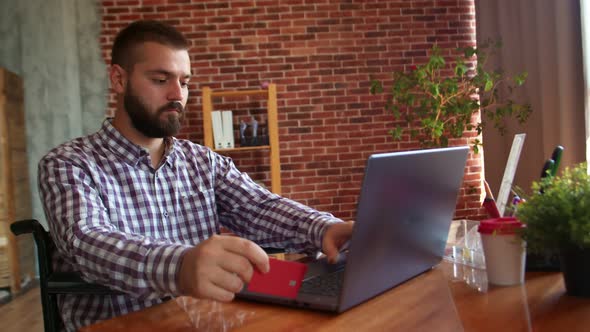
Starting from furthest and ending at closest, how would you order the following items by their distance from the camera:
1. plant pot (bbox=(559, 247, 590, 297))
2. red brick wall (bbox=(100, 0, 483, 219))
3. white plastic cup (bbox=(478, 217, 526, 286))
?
red brick wall (bbox=(100, 0, 483, 219))
white plastic cup (bbox=(478, 217, 526, 286))
plant pot (bbox=(559, 247, 590, 297))

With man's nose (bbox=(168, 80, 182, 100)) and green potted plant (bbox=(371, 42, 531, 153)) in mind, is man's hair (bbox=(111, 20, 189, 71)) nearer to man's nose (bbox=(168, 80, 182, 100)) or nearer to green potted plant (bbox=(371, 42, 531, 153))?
man's nose (bbox=(168, 80, 182, 100))

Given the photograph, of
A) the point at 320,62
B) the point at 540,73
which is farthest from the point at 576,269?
the point at 320,62

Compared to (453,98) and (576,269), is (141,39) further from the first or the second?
(453,98)

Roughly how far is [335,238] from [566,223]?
1.69 ft

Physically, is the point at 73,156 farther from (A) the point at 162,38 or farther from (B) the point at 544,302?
(B) the point at 544,302

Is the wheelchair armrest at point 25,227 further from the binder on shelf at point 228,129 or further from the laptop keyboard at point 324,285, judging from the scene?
the binder on shelf at point 228,129

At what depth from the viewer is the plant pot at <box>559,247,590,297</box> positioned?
3.20 feet

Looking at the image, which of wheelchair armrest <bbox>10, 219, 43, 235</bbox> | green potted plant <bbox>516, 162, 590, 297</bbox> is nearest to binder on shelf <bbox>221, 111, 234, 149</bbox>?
wheelchair armrest <bbox>10, 219, 43, 235</bbox>

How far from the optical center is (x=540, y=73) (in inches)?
170

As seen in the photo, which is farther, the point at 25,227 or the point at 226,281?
the point at 25,227

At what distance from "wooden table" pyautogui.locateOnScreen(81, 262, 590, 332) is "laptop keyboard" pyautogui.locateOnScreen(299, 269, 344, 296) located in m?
0.05

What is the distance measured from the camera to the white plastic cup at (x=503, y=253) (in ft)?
3.55

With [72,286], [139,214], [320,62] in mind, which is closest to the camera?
[72,286]

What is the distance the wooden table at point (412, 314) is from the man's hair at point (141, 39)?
0.84 m
